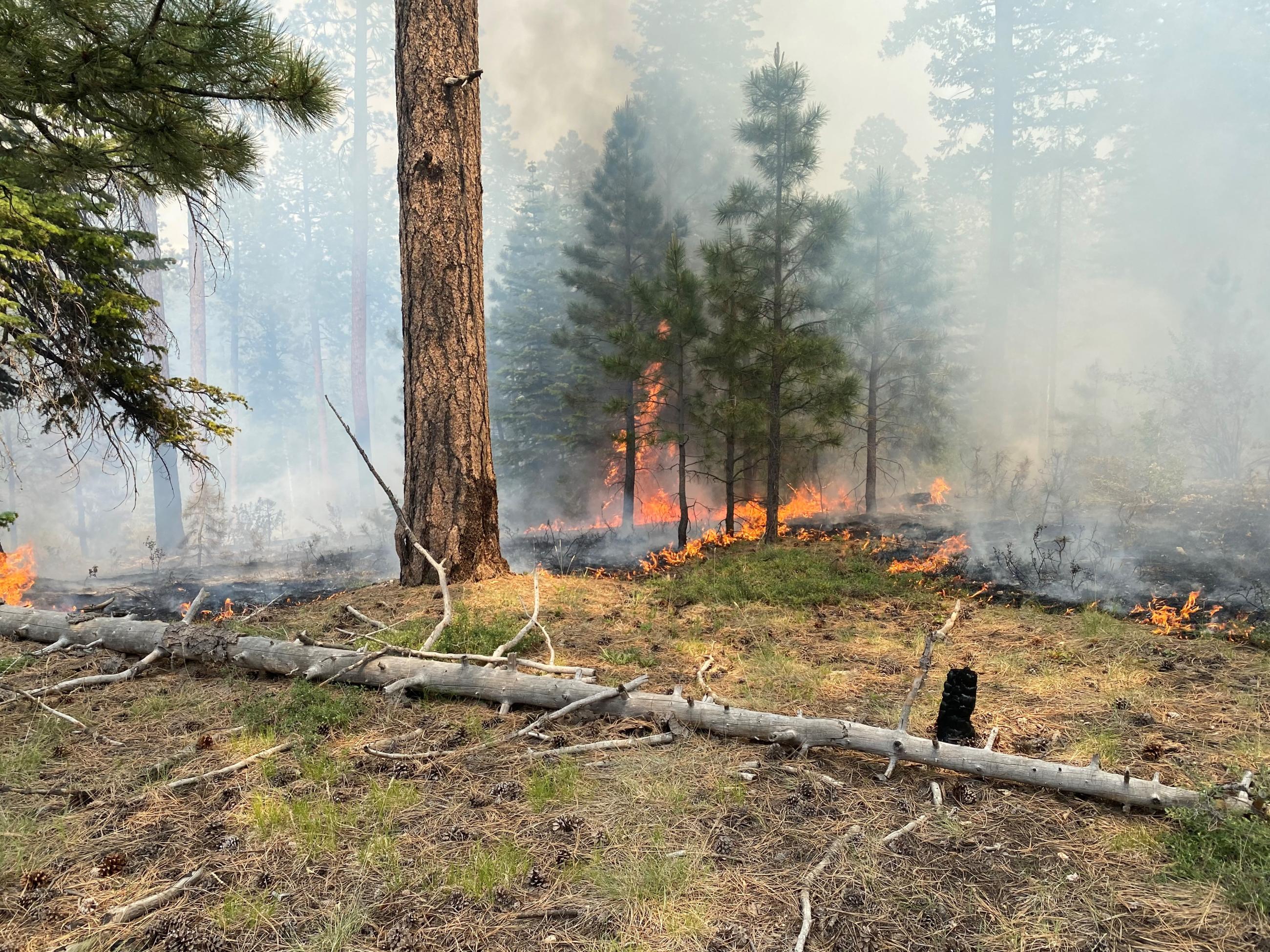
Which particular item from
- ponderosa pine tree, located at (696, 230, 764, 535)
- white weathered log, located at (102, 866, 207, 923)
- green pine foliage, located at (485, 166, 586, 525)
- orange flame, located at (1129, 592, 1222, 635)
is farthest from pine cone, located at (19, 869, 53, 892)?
green pine foliage, located at (485, 166, 586, 525)

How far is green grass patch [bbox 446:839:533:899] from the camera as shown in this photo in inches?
92.5

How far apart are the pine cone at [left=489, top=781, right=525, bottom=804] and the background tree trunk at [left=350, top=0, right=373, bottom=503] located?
2506cm

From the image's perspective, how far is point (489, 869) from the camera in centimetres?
242

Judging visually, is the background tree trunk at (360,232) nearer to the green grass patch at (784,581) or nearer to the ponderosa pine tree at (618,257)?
the ponderosa pine tree at (618,257)

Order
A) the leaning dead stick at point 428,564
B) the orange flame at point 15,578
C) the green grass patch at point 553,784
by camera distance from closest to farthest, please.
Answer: the green grass patch at point 553,784
the leaning dead stick at point 428,564
the orange flame at point 15,578

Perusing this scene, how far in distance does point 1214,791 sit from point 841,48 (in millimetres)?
32466

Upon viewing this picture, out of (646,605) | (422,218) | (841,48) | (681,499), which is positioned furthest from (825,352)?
(841,48)

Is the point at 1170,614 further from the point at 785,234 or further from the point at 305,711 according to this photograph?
the point at 785,234

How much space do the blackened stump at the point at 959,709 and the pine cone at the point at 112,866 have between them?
3.69 meters

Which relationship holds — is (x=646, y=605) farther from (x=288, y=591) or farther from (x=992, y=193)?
(x=992, y=193)

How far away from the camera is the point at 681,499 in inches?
516

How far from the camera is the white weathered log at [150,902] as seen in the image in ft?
7.03

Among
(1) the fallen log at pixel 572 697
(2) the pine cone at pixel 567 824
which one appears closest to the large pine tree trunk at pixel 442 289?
(1) the fallen log at pixel 572 697

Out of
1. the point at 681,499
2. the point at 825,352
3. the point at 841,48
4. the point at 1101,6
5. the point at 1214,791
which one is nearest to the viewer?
the point at 1214,791
